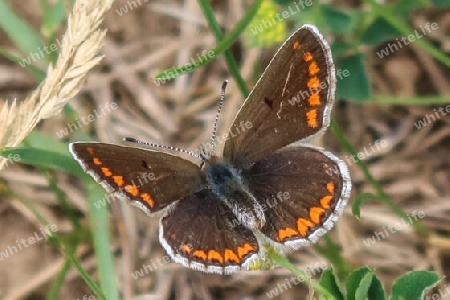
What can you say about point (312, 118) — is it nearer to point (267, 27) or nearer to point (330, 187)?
point (330, 187)

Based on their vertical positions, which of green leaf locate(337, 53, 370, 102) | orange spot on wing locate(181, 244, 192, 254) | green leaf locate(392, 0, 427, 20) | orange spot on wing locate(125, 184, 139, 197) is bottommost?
orange spot on wing locate(181, 244, 192, 254)

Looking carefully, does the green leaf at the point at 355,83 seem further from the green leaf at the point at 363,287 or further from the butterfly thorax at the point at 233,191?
the green leaf at the point at 363,287

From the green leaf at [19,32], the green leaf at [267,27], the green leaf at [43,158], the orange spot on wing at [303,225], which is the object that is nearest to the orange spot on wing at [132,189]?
the green leaf at [43,158]

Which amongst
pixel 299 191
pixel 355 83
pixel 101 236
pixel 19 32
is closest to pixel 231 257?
pixel 299 191

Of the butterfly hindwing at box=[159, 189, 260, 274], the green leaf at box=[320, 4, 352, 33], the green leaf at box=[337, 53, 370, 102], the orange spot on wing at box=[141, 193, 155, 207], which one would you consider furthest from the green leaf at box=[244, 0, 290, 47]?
the orange spot on wing at box=[141, 193, 155, 207]

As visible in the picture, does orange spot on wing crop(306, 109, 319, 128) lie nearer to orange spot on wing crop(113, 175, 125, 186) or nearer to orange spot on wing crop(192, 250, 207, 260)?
orange spot on wing crop(192, 250, 207, 260)
